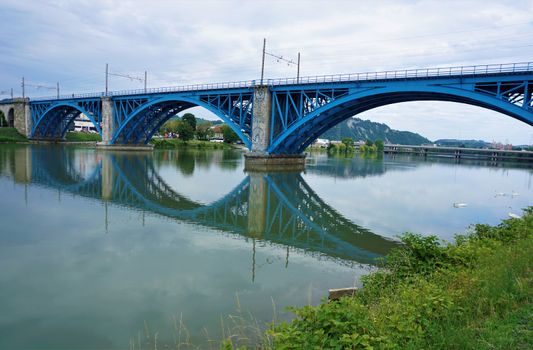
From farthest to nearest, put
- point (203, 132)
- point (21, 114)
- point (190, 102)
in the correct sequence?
point (203, 132) < point (21, 114) < point (190, 102)

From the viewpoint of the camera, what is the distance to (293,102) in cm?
4072

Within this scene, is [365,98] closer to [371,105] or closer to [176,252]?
[371,105]

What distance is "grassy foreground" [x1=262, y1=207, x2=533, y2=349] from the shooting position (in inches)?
192

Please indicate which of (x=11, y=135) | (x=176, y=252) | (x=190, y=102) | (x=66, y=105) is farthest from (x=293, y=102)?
(x=11, y=135)

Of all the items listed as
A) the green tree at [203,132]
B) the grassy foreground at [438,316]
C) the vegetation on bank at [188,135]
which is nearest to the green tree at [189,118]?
the vegetation on bank at [188,135]

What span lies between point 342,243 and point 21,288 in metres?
10.7

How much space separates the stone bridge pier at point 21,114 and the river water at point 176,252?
6833 cm

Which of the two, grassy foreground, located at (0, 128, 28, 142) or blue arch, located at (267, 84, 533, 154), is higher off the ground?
blue arch, located at (267, 84, 533, 154)

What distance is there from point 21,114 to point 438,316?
329 feet

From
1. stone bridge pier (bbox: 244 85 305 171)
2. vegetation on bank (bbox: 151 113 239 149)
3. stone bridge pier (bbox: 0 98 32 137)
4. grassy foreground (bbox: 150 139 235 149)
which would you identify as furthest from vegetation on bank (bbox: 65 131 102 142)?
stone bridge pier (bbox: 244 85 305 171)

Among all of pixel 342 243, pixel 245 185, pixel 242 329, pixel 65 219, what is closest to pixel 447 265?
pixel 242 329

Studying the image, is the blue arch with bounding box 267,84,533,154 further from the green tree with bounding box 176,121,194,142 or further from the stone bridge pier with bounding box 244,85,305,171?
the green tree with bounding box 176,121,194,142

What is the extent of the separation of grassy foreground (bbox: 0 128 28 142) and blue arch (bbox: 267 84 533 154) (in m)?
64.7

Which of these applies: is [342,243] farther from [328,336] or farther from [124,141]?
[124,141]
